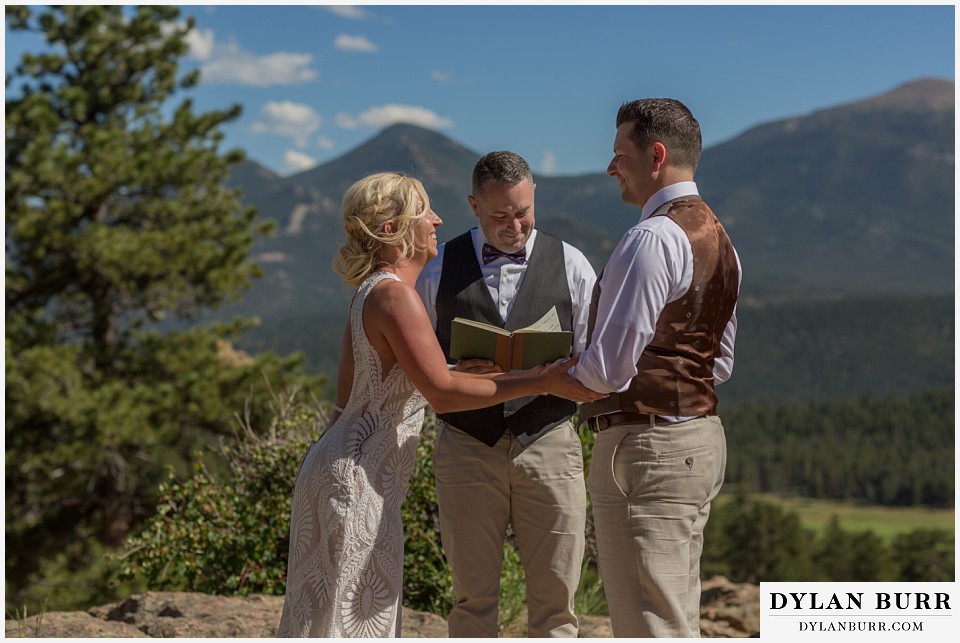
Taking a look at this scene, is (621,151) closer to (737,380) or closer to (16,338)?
(16,338)

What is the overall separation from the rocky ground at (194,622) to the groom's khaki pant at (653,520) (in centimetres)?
230

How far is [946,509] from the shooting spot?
8712 centimetres

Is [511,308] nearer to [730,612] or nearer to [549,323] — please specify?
[549,323]

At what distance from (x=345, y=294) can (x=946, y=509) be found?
3746 inches

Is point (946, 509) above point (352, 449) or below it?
below

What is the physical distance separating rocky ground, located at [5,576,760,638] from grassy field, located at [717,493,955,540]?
7745 cm

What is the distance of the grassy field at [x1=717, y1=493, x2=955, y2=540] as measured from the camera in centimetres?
7988

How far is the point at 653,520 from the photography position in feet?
8.93

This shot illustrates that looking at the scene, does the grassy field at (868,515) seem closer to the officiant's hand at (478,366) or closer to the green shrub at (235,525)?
the green shrub at (235,525)

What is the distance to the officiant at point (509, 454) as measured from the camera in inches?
131

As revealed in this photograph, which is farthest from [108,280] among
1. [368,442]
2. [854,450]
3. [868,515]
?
[854,450]

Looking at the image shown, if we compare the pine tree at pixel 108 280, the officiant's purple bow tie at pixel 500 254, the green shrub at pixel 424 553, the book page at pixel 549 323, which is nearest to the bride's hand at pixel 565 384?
the book page at pixel 549 323

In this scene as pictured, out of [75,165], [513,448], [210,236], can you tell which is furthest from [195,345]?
[513,448]

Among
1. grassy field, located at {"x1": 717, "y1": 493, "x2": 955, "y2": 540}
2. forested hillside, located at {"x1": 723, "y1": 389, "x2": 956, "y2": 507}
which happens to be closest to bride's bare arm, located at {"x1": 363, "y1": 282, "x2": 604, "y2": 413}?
grassy field, located at {"x1": 717, "y1": 493, "x2": 955, "y2": 540}
